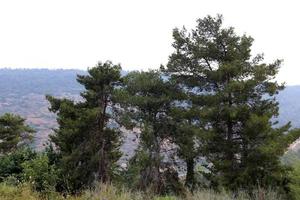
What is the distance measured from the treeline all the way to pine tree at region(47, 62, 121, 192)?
6cm

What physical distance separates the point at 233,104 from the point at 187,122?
5.39 meters

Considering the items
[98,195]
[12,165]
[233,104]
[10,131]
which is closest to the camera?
[98,195]

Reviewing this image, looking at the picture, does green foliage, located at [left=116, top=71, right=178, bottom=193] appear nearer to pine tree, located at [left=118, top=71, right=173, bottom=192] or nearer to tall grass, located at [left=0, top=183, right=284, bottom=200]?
pine tree, located at [left=118, top=71, right=173, bottom=192]

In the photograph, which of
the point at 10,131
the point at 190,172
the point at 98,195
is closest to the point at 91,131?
the point at 190,172

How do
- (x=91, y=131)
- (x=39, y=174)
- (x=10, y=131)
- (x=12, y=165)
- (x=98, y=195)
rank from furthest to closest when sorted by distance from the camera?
(x=10, y=131)
(x=91, y=131)
(x=12, y=165)
(x=39, y=174)
(x=98, y=195)

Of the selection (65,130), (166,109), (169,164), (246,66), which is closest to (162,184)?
(169,164)

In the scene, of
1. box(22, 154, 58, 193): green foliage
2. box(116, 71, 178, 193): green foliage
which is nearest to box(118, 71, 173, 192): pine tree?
box(116, 71, 178, 193): green foliage

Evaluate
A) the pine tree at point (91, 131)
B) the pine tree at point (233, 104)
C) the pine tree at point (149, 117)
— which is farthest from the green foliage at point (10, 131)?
the pine tree at point (233, 104)

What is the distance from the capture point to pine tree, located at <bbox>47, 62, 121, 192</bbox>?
88.8 ft

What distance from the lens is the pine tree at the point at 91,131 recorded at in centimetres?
2706

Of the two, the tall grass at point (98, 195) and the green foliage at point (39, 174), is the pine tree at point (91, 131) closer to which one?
the green foliage at point (39, 174)

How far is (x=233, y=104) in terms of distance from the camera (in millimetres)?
25109

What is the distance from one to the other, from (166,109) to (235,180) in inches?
379

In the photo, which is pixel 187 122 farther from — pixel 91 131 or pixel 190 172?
pixel 91 131
